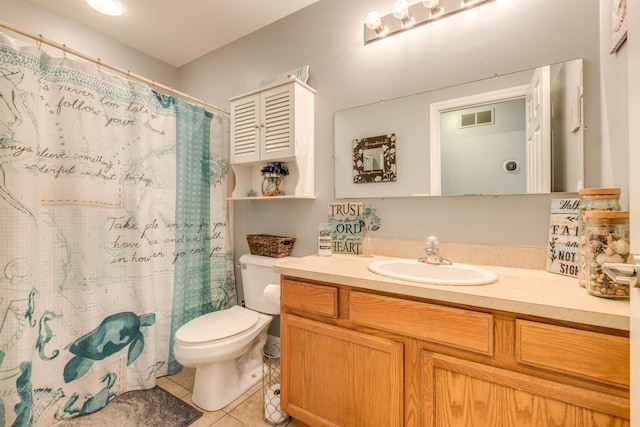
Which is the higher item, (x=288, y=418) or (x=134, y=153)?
(x=134, y=153)

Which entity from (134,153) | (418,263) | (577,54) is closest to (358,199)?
(418,263)

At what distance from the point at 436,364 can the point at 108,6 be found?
269 centimetres

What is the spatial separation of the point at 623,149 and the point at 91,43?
3088mm

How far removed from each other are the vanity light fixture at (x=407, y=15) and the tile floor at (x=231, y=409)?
2097 mm

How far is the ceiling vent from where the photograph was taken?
131 cm

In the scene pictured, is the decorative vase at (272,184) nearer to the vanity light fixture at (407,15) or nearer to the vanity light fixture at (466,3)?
the vanity light fixture at (407,15)

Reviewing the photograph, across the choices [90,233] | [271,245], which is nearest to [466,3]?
[271,245]

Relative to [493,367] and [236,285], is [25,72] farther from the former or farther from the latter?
[493,367]

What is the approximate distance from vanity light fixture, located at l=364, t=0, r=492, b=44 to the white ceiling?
0.54 metres

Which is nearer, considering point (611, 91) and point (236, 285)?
point (611, 91)

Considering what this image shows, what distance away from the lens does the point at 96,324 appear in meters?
1.53

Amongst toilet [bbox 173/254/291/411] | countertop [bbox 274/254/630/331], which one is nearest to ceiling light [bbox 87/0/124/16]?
toilet [bbox 173/254/291/411]

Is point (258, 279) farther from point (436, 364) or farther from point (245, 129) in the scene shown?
point (436, 364)

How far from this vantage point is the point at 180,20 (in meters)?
1.99
